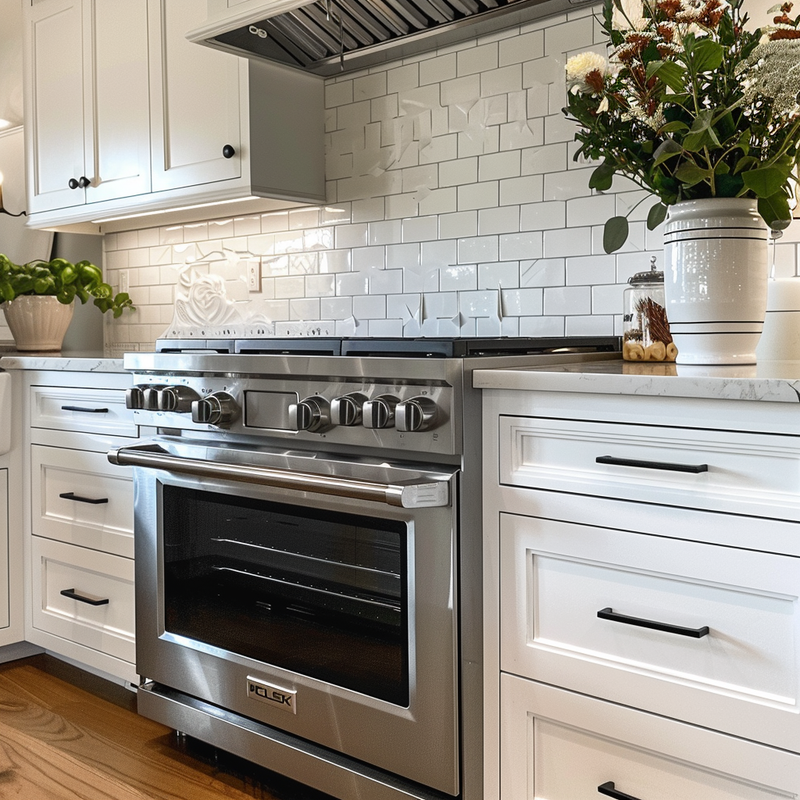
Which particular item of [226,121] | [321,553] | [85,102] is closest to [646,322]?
[321,553]

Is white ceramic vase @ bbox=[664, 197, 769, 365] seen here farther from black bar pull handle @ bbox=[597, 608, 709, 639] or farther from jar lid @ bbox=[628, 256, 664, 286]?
black bar pull handle @ bbox=[597, 608, 709, 639]

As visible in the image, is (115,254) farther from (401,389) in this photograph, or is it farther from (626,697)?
(626,697)

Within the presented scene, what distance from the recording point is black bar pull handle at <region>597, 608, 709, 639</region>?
1301mm

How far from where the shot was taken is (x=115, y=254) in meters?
3.45

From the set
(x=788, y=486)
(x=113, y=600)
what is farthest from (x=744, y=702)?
(x=113, y=600)

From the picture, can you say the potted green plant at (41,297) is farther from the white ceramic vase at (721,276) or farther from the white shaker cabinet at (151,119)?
the white ceramic vase at (721,276)

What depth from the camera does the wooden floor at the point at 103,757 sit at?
6.33ft

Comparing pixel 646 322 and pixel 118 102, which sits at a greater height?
pixel 118 102

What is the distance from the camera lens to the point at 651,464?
4.40 feet

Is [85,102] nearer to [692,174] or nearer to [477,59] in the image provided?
[477,59]

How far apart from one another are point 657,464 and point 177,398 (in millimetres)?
1097

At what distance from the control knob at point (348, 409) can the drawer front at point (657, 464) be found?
10.8 inches

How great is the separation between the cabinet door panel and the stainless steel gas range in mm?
923

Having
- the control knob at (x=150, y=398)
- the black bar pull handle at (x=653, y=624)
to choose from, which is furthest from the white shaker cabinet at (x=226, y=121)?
the black bar pull handle at (x=653, y=624)
